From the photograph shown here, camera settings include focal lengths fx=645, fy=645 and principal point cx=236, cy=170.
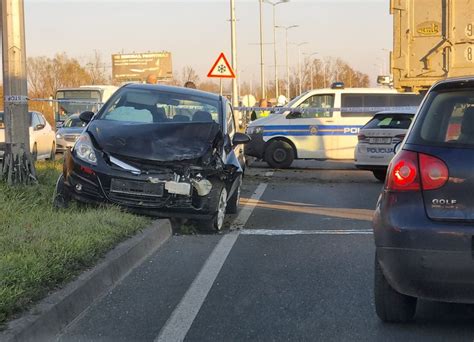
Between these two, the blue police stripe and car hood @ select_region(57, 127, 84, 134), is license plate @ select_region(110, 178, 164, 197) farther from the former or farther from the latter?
car hood @ select_region(57, 127, 84, 134)

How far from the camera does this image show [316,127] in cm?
1628

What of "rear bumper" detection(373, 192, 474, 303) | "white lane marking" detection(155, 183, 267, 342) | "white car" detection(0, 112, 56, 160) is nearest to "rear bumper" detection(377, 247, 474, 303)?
"rear bumper" detection(373, 192, 474, 303)

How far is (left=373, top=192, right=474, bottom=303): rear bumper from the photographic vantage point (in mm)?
3594

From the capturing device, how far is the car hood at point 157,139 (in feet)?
23.8

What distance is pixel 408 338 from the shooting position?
4.11m

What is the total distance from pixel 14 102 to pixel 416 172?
624 centimetres

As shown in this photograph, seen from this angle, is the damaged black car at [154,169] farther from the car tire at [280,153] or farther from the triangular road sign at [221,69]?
the triangular road sign at [221,69]

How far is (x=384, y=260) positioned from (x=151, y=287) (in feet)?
7.04

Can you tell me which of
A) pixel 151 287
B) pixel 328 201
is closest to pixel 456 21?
pixel 328 201

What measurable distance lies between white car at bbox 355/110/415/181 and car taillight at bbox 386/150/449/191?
919 cm

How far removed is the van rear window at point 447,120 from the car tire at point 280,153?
12.4 meters

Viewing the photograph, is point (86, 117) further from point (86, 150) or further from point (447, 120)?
point (447, 120)

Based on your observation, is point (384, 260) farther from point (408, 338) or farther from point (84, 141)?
point (84, 141)

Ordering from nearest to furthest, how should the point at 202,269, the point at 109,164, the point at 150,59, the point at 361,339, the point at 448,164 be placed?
the point at 448,164, the point at 361,339, the point at 202,269, the point at 109,164, the point at 150,59
